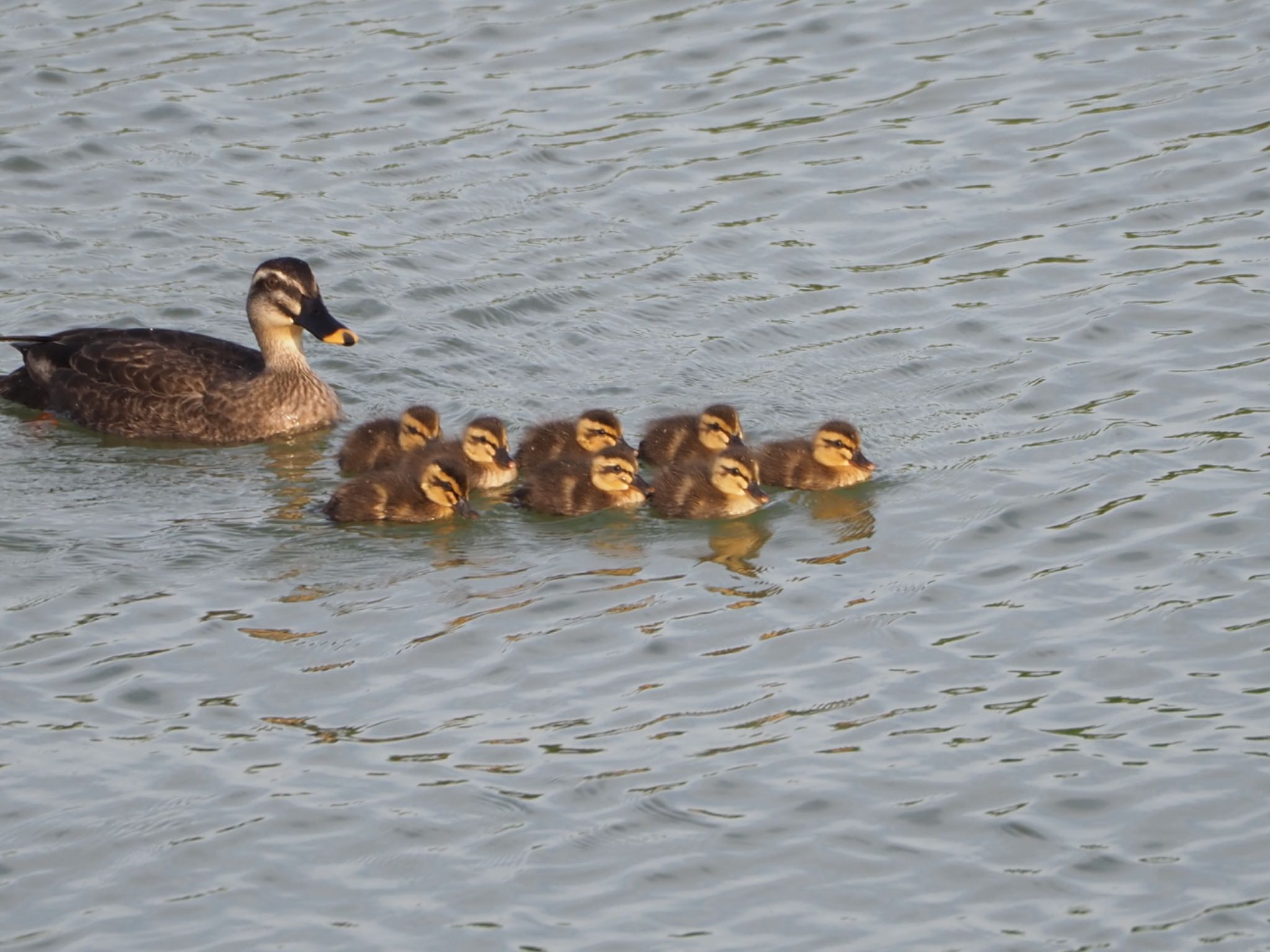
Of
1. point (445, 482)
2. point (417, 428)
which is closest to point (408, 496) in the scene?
point (445, 482)

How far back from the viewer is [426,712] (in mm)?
8141

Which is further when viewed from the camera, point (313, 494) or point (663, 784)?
point (313, 494)

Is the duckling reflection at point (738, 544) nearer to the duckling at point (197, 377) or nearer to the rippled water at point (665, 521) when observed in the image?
the rippled water at point (665, 521)

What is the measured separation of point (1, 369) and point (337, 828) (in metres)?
5.97

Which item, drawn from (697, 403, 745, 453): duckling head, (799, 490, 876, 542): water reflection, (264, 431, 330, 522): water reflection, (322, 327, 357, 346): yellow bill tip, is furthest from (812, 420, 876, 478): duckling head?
(322, 327, 357, 346): yellow bill tip

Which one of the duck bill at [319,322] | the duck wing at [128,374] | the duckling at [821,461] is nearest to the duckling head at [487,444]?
the duckling at [821,461]

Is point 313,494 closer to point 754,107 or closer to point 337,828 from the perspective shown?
point 337,828

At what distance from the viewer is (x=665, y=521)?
10.2m

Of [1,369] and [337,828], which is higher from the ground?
[1,369]

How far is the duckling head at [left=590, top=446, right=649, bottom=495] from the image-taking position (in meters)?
10.1

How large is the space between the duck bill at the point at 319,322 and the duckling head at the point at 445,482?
5.60 feet

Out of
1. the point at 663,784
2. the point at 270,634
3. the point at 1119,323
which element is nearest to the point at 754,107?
the point at 1119,323

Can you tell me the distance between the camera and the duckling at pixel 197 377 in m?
11.5

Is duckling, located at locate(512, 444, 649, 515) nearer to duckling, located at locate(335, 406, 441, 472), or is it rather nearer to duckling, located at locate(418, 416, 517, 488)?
duckling, located at locate(418, 416, 517, 488)
